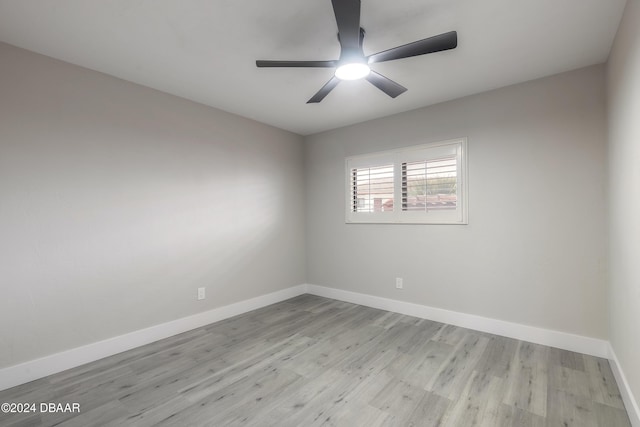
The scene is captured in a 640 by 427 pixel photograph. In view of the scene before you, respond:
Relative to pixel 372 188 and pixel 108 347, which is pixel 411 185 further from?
pixel 108 347

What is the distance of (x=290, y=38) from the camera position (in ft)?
6.90

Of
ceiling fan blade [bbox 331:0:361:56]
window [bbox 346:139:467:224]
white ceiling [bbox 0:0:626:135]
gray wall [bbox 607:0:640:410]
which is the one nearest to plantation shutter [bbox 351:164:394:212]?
window [bbox 346:139:467:224]

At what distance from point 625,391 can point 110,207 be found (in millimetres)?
4069

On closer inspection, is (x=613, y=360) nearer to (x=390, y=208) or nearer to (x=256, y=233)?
(x=390, y=208)

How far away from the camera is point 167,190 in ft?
9.89

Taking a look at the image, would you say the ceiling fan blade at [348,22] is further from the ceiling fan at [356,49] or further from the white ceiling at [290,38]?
the white ceiling at [290,38]

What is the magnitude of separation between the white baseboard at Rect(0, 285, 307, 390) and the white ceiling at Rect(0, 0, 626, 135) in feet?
7.76

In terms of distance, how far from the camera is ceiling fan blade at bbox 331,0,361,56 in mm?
1402

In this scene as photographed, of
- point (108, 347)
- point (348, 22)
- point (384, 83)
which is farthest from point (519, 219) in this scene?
point (108, 347)

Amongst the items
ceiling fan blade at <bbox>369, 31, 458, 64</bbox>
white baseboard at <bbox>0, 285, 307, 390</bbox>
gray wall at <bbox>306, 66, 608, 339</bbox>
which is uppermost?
ceiling fan blade at <bbox>369, 31, 458, 64</bbox>

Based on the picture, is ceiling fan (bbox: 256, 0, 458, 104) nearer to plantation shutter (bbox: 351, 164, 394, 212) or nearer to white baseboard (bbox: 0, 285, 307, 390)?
plantation shutter (bbox: 351, 164, 394, 212)

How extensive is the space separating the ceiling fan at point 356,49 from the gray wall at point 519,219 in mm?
1379

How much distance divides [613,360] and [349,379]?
2.03 metres

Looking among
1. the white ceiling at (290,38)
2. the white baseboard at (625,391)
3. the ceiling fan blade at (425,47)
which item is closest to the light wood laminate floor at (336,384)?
the white baseboard at (625,391)
